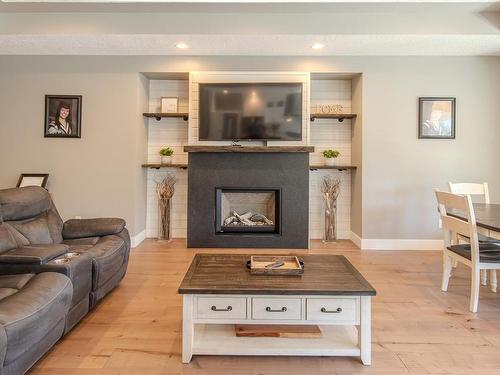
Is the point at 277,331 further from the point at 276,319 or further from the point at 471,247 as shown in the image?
the point at 471,247

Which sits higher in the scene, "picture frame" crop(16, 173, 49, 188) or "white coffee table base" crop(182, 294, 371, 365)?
"picture frame" crop(16, 173, 49, 188)

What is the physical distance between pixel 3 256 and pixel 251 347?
1637mm

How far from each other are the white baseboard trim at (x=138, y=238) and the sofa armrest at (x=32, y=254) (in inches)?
85.0

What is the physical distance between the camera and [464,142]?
174 inches

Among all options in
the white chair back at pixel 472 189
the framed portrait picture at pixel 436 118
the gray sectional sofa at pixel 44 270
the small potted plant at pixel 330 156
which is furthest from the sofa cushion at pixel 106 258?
the framed portrait picture at pixel 436 118

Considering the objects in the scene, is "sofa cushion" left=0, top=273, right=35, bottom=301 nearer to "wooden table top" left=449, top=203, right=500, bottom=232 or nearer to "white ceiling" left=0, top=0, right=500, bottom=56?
"white ceiling" left=0, top=0, right=500, bottom=56

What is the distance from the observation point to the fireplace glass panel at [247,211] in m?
4.54

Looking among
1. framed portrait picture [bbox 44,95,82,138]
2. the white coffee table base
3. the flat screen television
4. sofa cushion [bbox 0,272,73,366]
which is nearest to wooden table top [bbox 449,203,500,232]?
the white coffee table base

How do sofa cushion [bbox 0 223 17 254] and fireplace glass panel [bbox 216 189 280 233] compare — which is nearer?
sofa cushion [bbox 0 223 17 254]

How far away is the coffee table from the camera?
180 centimetres

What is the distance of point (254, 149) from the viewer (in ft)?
14.2

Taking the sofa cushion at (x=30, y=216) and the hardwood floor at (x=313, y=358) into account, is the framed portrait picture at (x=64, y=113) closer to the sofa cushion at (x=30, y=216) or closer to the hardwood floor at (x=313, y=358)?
the sofa cushion at (x=30, y=216)

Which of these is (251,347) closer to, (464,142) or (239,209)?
(239,209)

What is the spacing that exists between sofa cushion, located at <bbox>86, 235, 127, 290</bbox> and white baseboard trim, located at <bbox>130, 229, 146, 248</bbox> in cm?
155
